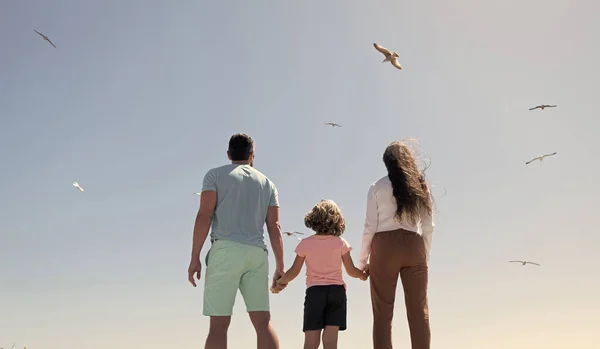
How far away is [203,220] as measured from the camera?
6629 millimetres

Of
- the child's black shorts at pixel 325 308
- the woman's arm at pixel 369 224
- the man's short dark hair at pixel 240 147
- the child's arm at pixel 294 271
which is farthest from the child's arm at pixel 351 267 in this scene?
the man's short dark hair at pixel 240 147

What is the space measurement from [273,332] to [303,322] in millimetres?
898

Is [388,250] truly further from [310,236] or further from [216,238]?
[216,238]

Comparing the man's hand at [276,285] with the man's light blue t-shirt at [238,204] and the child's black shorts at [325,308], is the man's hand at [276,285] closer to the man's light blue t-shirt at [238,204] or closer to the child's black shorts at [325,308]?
the child's black shorts at [325,308]

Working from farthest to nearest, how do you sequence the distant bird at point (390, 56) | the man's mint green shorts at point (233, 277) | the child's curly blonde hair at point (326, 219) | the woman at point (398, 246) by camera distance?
the distant bird at point (390, 56) → the child's curly blonde hair at point (326, 219) → the woman at point (398, 246) → the man's mint green shorts at point (233, 277)

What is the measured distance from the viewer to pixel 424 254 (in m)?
7.14

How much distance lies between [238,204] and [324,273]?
1576 mm

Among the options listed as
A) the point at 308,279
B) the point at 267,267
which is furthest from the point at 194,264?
the point at 308,279

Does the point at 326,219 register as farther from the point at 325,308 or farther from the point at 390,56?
the point at 390,56

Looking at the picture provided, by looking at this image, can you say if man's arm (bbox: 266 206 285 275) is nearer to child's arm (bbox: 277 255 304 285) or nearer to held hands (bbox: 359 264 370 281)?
child's arm (bbox: 277 255 304 285)

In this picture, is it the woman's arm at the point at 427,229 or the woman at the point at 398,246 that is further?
the woman's arm at the point at 427,229

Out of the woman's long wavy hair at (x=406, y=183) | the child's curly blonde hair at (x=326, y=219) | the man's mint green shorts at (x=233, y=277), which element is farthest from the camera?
the child's curly blonde hair at (x=326, y=219)

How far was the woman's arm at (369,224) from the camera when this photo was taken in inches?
287

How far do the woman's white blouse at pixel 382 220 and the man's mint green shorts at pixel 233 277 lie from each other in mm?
1425
